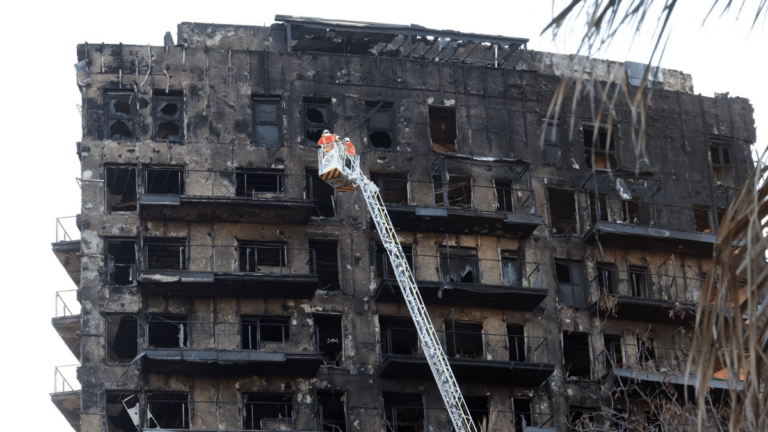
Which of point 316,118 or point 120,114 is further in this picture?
point 316,118

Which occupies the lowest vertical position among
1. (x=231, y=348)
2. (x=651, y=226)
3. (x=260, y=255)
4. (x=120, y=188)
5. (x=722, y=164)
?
(x=231, y=348)

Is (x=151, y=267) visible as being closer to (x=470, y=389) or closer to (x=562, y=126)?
(x=470, y=389)

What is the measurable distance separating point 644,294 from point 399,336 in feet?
32.4

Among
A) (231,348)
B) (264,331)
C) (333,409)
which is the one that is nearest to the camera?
(231,348)

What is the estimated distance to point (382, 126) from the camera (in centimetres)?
4516

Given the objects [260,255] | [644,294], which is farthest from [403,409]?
[644,294]

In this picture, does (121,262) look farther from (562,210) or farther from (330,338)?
(562,210)

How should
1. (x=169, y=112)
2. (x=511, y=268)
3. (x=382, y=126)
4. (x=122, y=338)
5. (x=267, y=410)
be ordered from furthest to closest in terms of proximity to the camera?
(x=382, y=126) → (x=511, y=268) → (x=169, y=112) → (x=122, y=338) → (x=267, y=410)

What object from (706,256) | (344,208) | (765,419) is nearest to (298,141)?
(344,208)

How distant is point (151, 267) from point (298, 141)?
22.9 ft

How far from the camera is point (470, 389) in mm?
41031

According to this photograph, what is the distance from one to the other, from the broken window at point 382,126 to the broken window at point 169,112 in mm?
6976

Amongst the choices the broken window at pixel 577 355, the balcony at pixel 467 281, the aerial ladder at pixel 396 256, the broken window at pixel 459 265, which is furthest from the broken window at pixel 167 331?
the broken window at pixel 577 355

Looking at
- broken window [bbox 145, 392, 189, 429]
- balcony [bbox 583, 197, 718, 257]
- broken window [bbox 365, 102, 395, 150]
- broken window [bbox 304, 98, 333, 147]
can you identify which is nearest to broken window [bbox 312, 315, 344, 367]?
broken window [bbox 145, 392, 189, 429]
